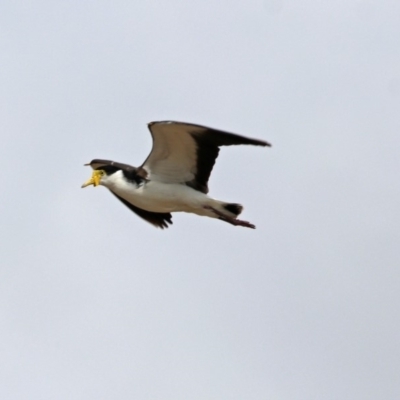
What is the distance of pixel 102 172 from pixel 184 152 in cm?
164

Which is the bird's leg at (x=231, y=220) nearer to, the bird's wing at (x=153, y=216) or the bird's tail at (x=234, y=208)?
the bird's tail at (x=234, y=208)

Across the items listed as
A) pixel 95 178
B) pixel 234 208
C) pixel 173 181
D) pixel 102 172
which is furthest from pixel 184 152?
pixel 95 178

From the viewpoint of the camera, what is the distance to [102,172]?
22.0 metres

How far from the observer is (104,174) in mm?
Answer: 21984

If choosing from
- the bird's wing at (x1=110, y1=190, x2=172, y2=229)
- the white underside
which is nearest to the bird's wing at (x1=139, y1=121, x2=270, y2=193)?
the white underside

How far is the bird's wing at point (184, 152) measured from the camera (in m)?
20.2

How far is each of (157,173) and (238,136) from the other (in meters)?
2.38

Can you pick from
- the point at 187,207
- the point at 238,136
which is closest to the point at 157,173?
the point at 187,207

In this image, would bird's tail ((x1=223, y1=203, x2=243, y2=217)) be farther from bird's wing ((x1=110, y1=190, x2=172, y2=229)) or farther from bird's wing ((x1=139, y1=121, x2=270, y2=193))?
bird's wing ((x1=110, y1=190, x2=172, y2=229))

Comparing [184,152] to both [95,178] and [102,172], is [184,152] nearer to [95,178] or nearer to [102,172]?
[102,172]

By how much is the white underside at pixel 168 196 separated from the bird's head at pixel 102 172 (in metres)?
0.23

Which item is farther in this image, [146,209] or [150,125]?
[146,209]

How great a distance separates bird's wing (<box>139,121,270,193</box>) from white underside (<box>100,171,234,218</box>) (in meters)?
0.15

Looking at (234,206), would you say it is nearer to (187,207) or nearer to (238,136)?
(187,207)
